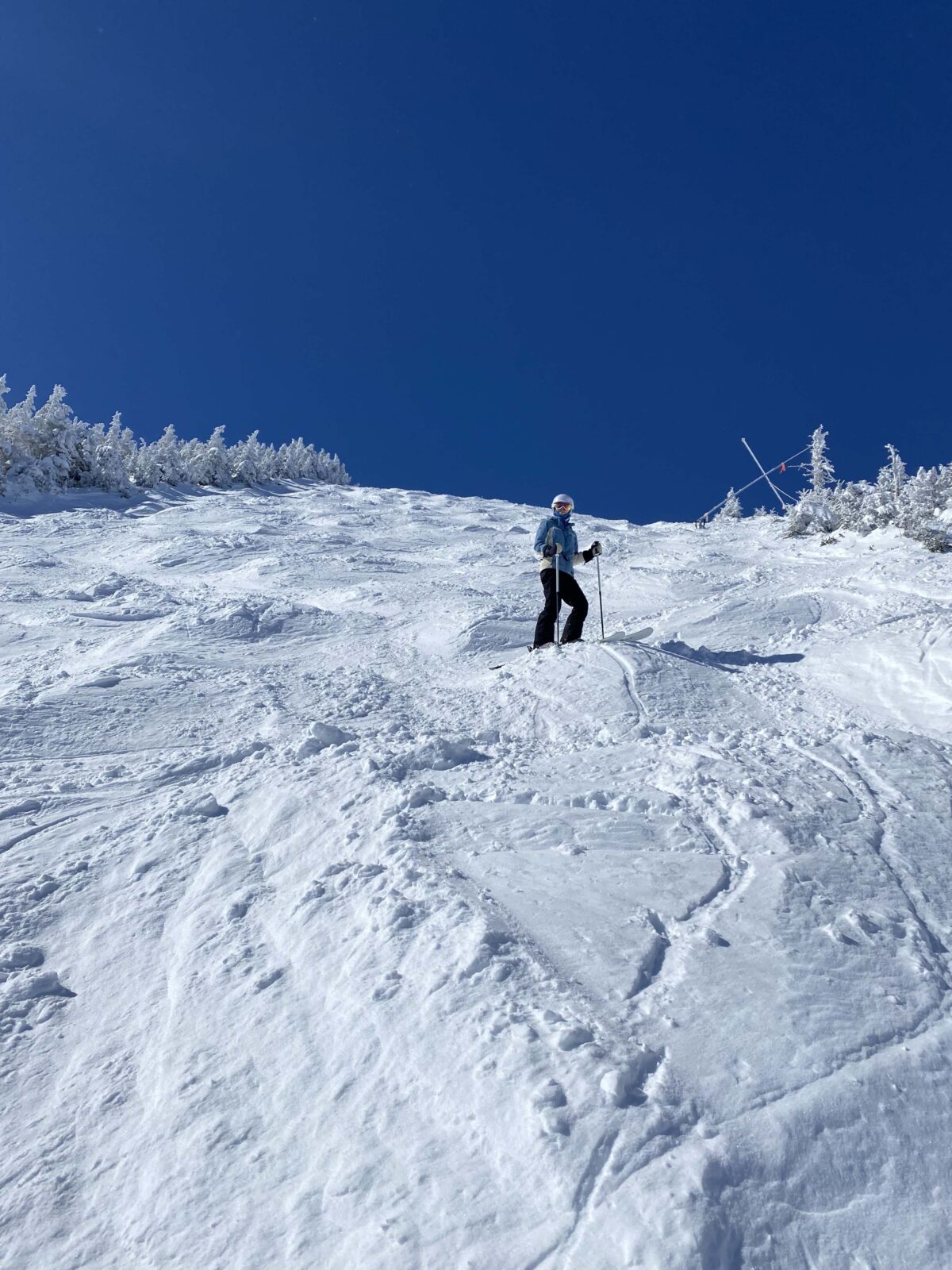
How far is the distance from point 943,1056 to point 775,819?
61.0 inches

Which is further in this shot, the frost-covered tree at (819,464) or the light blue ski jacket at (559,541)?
the frost-covered tree at (819,464)

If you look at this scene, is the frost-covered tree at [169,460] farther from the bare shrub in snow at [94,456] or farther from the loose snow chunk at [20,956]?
the loose snow chunk at [20,956]

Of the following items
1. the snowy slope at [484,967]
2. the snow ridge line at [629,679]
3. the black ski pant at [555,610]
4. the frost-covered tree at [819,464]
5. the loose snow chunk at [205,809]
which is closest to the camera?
the snowy slope at [484,967]

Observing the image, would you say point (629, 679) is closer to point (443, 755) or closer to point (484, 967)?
point (443, 755)

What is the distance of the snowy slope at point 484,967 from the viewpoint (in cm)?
230

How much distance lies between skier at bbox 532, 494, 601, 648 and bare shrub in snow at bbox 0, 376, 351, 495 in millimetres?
16831

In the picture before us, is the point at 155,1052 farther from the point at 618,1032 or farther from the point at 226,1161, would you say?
the point at 618,1032

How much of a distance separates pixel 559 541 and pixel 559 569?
34 cm

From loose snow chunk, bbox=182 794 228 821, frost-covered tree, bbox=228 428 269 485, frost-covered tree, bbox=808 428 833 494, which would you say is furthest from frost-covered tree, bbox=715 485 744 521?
loose snow chunk, bbox=182 794 228 821

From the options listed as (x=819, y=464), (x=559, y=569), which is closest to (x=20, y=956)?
(x=559, y=569)

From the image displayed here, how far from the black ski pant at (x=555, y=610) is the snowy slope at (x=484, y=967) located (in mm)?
1138

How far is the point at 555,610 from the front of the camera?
8.64 meters

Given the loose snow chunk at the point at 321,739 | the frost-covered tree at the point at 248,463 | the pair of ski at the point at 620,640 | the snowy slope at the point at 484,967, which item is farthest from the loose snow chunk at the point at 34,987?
the frost-covered tree at the point at 248,463

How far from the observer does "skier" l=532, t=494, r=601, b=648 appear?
8.59 meters
